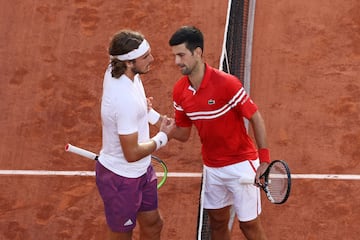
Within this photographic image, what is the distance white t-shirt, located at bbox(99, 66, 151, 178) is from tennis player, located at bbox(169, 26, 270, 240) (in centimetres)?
40

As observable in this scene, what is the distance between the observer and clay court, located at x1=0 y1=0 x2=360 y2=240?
251 inches

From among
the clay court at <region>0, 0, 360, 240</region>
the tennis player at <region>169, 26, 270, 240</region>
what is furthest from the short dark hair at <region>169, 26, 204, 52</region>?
the clay court at <region>0, 0, 360, 240</region>

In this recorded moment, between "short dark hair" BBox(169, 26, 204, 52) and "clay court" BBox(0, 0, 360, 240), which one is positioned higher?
"short dark hair" BBox(169, 26, 204, 52)

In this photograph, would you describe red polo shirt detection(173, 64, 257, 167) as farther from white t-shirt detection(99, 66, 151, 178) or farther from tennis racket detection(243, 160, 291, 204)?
white t-shirt detection(99, 66, 151, 178)

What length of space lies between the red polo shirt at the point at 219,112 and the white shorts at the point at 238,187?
2.0 inches

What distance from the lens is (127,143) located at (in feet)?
15.5

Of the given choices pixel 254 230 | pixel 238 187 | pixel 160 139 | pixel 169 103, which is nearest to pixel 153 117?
pixel 160 139

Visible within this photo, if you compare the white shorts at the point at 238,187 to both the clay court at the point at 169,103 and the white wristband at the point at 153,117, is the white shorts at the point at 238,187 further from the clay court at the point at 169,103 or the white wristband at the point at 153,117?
the clay court at the point at 169,103

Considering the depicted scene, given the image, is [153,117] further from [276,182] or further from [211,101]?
[276,182]

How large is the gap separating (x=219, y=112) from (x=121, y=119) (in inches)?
29.9

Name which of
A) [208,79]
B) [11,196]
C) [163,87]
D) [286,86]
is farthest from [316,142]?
[11,196]

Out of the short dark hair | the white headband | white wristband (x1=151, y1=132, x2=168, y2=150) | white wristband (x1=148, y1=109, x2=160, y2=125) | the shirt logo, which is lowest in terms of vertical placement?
white wristband (x1=151, y1=132, x2=168, y2=150)

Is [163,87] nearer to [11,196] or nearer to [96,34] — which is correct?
[96,34]

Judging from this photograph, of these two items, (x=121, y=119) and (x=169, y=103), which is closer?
(x=121, y=119)
